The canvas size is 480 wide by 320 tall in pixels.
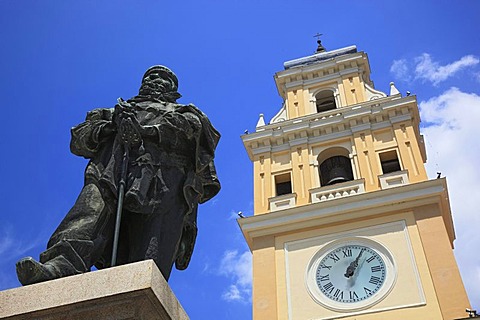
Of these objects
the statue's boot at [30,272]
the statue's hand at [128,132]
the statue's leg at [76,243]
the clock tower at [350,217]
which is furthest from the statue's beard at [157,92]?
the clock tower at [350,217]

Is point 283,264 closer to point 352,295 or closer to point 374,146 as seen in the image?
point 352,295

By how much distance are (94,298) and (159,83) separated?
75.2 inches

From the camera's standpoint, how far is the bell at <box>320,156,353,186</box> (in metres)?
17.1

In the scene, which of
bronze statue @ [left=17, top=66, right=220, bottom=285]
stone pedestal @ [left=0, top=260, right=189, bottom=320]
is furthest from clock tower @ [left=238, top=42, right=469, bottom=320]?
stone pedestal @ [left=0, top=260, right=189, bottom=320]

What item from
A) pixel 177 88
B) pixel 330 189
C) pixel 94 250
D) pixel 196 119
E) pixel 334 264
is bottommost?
pixel 94 250

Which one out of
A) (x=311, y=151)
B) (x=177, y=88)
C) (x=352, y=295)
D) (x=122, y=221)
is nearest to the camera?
(x=122, y=221)

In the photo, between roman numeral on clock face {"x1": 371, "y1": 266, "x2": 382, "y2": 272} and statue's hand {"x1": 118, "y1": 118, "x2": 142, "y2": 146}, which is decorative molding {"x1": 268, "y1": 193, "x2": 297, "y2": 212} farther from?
statue's hand {"x1": 118, "y1": 118, "x2": 142, "y2": 146}

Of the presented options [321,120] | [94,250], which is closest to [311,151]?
[321,120]

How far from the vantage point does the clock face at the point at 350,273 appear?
1429 cm

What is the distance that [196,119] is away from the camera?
344 cm

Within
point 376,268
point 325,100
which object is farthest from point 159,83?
point 325,100

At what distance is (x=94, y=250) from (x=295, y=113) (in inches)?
676

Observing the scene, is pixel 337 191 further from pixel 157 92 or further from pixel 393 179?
pixel 157 92

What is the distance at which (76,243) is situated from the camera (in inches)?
109
